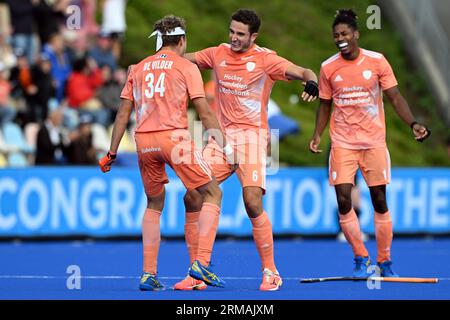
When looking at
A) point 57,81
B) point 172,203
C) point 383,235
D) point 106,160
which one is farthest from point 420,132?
point 57,81

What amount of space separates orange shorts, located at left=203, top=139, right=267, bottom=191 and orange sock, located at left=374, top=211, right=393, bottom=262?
1643 mm

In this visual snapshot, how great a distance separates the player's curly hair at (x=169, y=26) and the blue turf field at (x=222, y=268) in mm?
2423

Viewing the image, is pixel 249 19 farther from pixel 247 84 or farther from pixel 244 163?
pixel 244 163

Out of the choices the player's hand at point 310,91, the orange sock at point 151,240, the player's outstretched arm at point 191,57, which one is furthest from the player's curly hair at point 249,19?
the orange sock at point 151,240

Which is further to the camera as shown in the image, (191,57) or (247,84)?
(191,57)

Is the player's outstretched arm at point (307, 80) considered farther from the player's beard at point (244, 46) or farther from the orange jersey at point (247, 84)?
the player's beard at point (244, 46)

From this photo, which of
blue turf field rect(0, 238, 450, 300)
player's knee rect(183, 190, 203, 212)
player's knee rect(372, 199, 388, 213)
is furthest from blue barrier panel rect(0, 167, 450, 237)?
player's knee rect(183, 190, 203, 212)

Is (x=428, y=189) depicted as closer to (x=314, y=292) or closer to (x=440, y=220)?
(x=440, y=220)

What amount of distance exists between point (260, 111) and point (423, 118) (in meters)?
14.9

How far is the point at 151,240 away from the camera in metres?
12.0

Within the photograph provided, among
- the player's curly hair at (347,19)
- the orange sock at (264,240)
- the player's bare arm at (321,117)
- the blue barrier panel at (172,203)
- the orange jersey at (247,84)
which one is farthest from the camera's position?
the blue barrier panel at (172,203)

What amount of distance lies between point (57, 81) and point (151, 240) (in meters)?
11.1

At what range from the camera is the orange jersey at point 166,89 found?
11773 millimetres
